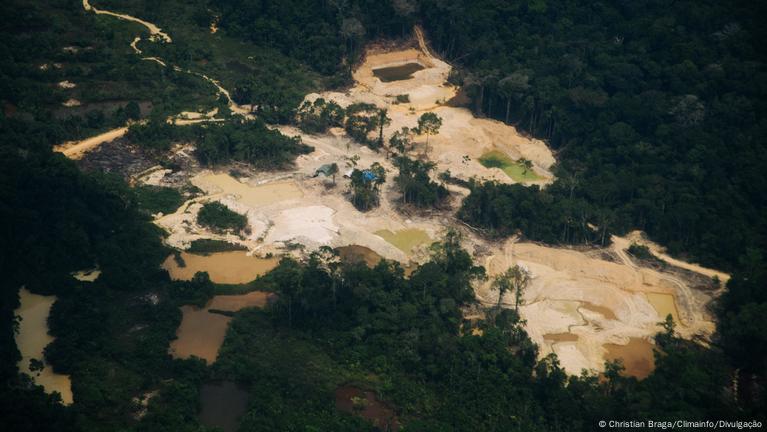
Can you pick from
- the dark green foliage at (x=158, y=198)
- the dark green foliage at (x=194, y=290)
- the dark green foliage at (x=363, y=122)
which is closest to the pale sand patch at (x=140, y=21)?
the dark green foliage at (x=363, y=122)

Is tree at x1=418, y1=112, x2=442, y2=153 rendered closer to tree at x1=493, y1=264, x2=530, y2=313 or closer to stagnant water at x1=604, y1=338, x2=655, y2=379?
tree at x1=493, y1=264, x2=530, y2=313

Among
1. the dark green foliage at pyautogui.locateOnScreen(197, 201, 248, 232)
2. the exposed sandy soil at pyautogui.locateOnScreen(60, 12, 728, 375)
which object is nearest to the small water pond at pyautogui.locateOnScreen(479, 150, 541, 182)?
the exposed sandy soil at pyautogui.locateOnScreen(60, 12, 728, 375)

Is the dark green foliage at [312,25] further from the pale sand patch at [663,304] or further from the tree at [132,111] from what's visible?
the pale sand patch at [663,304]

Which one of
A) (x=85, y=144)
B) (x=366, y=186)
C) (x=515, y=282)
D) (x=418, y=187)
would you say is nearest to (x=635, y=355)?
(x=515, y=282)

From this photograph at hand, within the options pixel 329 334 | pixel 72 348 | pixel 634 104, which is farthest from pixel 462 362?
pixel 634 104

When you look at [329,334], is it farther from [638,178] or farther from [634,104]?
[634,104]
